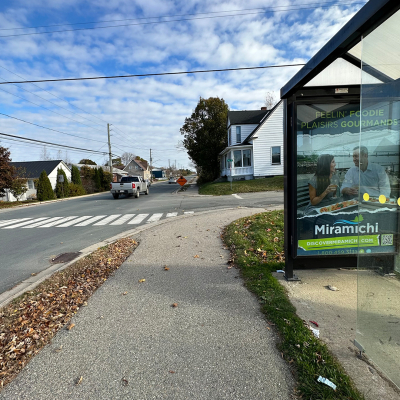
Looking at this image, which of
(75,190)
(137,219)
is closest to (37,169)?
(75,190)

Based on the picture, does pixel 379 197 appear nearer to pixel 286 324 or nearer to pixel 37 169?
pixel 286 324

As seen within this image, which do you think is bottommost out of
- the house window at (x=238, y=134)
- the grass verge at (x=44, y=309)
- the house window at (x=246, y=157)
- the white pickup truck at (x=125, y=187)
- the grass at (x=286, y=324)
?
A: the grass verge at (x=44, y=309)

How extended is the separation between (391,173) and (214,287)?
2.66 m

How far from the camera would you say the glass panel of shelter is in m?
2.14

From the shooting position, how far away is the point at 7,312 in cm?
367

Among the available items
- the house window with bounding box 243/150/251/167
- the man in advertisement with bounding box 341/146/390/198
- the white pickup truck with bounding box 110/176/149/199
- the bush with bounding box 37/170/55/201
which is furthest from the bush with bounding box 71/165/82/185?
the man in advertisement with bounding box 341/146/390/198

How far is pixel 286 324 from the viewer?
2.88m

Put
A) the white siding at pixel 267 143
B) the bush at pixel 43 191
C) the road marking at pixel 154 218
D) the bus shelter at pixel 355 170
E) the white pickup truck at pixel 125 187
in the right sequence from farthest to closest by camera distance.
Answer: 1. the white siding at pixel 267 143
2. the bush at pixel 43 191
3. the white pickup truck at pixel 125 187
4. the road marking at pixel 154 218
5. the bus shelter at pixel 355 170

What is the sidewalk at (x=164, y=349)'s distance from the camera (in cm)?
214

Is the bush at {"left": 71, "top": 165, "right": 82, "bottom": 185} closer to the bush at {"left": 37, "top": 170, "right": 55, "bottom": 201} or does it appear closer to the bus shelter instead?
the bush at {"left": 37, "top": 170, "right": 55, "bottom": 201}

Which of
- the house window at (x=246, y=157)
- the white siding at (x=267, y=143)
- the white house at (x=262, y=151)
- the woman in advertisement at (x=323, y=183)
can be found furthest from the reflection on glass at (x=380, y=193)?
the house window at (x=246, y=157)

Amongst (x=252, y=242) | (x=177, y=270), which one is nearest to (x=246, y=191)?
(x=252, y=242)

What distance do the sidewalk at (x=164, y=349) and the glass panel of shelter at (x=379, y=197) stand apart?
2.72 ft

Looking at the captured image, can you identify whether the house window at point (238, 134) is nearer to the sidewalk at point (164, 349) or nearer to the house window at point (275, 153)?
the house window at point (275, 153)
